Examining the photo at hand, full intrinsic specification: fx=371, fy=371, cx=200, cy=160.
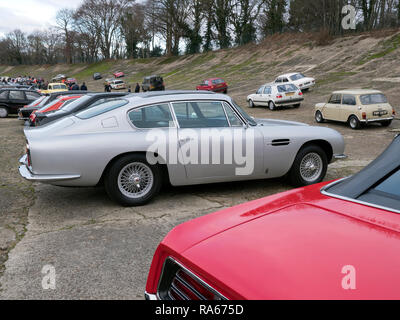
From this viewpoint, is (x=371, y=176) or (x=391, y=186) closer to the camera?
(x=391, y=186)

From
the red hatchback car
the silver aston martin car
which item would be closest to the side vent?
the silver aston martin car

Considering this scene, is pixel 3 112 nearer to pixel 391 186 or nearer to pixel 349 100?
pixel 349 100

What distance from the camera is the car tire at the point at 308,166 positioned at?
19.2 ft

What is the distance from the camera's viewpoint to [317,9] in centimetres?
4834

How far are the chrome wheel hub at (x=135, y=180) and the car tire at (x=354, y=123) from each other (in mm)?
10637

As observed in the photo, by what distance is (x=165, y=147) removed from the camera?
505 cm

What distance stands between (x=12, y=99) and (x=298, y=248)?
68.7 ft

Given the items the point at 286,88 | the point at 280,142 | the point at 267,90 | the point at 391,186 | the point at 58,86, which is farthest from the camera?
the point at 58,86

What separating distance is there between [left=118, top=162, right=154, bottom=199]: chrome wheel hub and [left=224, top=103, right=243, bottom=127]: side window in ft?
4.82

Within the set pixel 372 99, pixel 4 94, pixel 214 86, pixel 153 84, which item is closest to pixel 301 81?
pixel 214 86

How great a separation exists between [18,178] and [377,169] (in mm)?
6458

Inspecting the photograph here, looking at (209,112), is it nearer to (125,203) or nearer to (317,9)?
(125,203)
